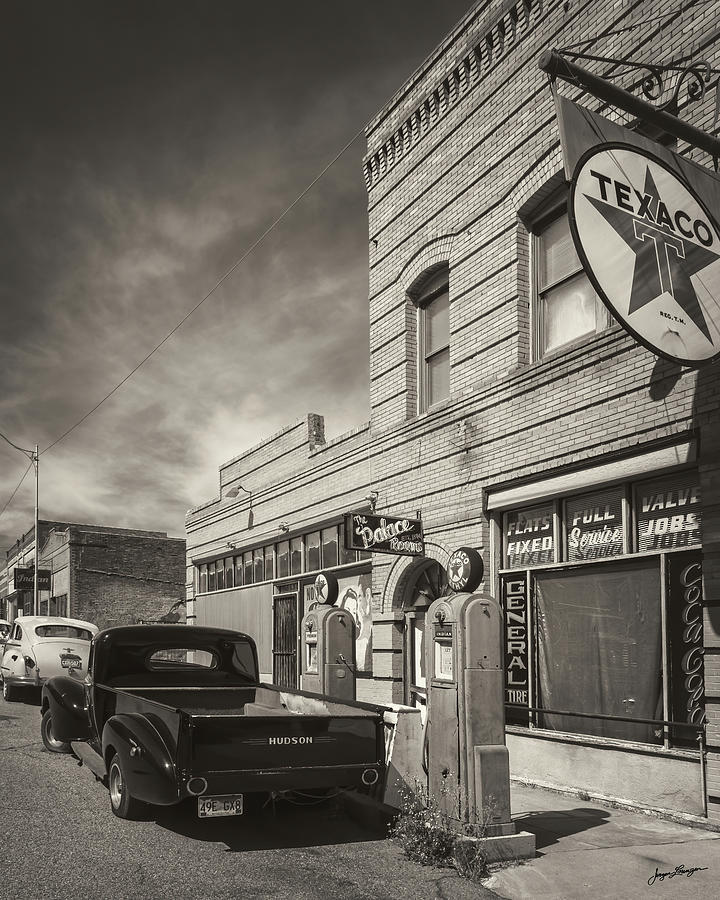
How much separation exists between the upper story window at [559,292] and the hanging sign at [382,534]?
2.98 m

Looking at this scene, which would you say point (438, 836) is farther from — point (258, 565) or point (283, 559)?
point (258, 565)

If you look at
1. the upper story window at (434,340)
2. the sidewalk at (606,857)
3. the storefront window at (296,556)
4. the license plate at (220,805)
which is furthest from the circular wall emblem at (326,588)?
the license plate at (220,805)

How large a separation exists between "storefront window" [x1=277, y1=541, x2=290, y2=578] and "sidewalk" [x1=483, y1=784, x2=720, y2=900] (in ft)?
33.2

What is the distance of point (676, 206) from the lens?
25.0 ft

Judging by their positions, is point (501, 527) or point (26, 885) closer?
point (26, 885)

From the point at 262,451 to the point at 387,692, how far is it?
8057mm

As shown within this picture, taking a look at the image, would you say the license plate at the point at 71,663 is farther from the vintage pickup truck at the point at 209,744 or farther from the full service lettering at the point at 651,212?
the full service lettering at the point at 651,212

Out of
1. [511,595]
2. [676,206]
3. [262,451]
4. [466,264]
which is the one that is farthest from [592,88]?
[262,451]

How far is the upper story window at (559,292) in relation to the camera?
405 inches

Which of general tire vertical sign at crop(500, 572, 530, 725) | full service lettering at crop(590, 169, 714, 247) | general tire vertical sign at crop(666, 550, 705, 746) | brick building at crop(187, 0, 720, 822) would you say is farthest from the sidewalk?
full service lettering at crop(590, 169, 714, 247)

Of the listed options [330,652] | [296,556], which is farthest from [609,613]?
[296,556]

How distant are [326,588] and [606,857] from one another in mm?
9147

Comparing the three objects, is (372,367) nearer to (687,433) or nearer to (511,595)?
(511,595)

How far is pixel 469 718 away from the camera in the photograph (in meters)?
A: 6.98
